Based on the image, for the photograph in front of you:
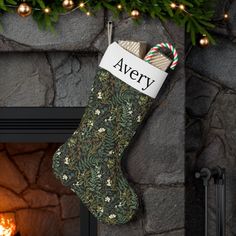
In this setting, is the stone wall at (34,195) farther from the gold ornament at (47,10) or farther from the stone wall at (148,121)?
the gold ornament at (47,10)

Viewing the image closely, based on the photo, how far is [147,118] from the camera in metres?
2.10

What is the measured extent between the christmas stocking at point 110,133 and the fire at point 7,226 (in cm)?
53

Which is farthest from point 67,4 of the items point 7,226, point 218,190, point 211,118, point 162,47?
point 7,226

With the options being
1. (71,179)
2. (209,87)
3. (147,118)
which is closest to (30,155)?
(71,179)

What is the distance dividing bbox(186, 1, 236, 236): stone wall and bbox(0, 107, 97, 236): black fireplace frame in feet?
1.53

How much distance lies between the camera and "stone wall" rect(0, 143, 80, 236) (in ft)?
8.29

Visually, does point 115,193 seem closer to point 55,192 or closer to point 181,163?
point 181,163

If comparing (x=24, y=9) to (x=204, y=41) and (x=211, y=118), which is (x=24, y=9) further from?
(x=211, y=118)

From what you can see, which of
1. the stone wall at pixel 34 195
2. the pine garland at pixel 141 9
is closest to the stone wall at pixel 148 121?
the pine garland at pixel 141 9

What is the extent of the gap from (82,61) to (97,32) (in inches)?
6.6

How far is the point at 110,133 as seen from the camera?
81.0 inches

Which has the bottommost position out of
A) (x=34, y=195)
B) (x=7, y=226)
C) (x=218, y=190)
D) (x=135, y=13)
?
(x=7, y=226)

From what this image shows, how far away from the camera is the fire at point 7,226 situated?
2.48 metres

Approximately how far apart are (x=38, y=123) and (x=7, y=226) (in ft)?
1.86
